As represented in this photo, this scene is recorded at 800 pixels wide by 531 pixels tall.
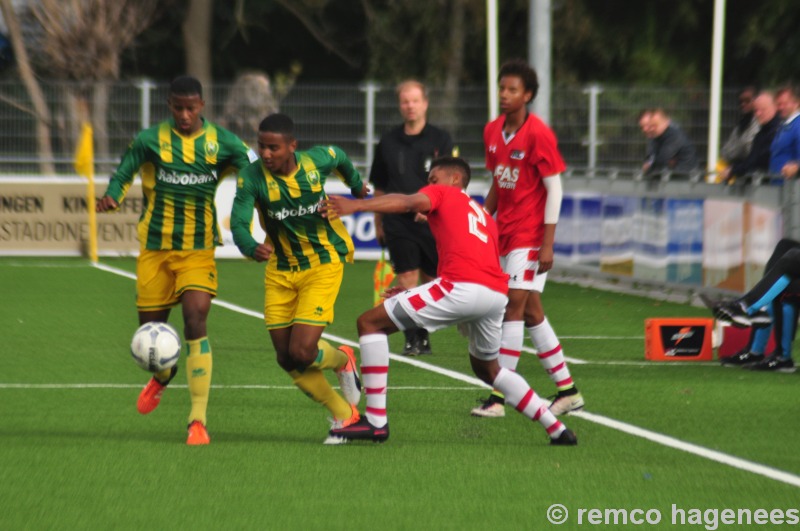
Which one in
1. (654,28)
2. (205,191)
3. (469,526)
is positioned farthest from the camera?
(654,28)

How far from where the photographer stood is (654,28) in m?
39.7

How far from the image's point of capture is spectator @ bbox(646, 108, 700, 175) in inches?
728

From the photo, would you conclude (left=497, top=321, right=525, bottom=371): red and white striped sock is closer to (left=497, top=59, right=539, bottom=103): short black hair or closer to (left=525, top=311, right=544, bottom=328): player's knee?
(left=525, top=311, right=544, bottom=328): player's knee

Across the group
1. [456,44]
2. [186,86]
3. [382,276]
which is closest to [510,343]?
[186,86]

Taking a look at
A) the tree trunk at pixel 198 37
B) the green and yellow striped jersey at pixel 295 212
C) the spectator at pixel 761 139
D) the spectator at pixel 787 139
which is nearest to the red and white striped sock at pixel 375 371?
the green and yellow striped jersey at pixel 295 212

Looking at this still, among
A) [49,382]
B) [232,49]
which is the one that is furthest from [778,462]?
[232,49]

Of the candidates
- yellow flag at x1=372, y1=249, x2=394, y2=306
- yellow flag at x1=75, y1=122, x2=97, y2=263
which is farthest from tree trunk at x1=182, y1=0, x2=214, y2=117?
yellow flag at x1=372, y1=249, x2=394, y2=306

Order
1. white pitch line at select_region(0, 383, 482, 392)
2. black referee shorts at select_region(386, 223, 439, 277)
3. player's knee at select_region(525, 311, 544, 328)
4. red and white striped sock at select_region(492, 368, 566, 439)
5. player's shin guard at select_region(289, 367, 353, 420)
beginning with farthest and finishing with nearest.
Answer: black referee shorts at select_region(386, 223, 439, 277) → white pitch line at select_region(0, 383, 482, 392) → player's knee at select_region(525, 311, 544, 328) → player's shin guard at select_region(289, 367, 353, 420) → red and white striped sock at select_region(492, 368, 566, 439)

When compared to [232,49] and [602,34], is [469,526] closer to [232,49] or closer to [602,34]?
[602,34]

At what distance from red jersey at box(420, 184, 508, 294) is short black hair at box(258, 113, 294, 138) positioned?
0.79 metres

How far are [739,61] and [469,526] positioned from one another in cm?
3496

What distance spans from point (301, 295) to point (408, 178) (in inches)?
141

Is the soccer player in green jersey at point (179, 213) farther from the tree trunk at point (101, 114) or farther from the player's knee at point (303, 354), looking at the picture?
the tree trunk at point (101, 114)

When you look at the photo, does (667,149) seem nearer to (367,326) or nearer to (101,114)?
(101,114)
